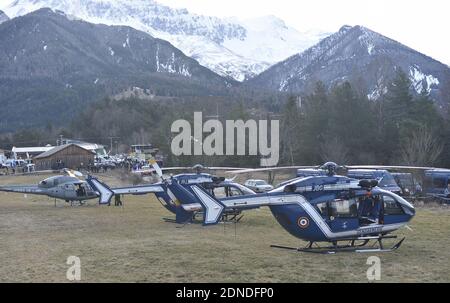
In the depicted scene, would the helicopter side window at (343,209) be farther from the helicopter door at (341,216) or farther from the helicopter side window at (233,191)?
the helicopter side window at (233,191)

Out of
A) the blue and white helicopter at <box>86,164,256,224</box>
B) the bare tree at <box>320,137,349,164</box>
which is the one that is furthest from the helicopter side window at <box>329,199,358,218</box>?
the bare tree at <box>320,137,349,164</box>

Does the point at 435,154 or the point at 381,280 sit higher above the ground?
the point at 435,154

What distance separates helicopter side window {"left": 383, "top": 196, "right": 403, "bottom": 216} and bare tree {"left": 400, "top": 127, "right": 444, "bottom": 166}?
3149 centimetres

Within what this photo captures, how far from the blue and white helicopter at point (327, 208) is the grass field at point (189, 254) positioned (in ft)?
1.88

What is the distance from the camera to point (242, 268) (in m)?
11.9

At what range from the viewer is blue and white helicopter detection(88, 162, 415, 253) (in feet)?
43.1

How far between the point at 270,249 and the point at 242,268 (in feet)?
7.78

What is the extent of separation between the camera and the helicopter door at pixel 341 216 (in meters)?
13.2

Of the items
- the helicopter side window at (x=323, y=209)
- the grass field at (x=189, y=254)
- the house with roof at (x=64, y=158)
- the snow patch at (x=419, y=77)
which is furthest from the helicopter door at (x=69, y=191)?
the snow patch at (x=419, y=77)

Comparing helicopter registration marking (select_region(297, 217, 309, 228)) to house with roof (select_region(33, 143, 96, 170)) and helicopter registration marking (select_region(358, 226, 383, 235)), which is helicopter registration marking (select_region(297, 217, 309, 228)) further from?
house with roof (select_region(33, 143, 96, 170))

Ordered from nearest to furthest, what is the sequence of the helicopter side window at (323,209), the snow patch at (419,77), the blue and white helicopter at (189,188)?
the helicopter side window at (323,209) < the blue and white helicopter at (189,188) < the snow patch at (419,77)

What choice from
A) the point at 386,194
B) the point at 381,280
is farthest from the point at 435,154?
the point at 381,280

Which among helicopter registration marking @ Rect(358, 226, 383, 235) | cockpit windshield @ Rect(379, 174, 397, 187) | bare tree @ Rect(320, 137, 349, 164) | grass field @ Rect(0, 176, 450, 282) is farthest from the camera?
bare tree @ Rect(320, 137, 349, 164)
